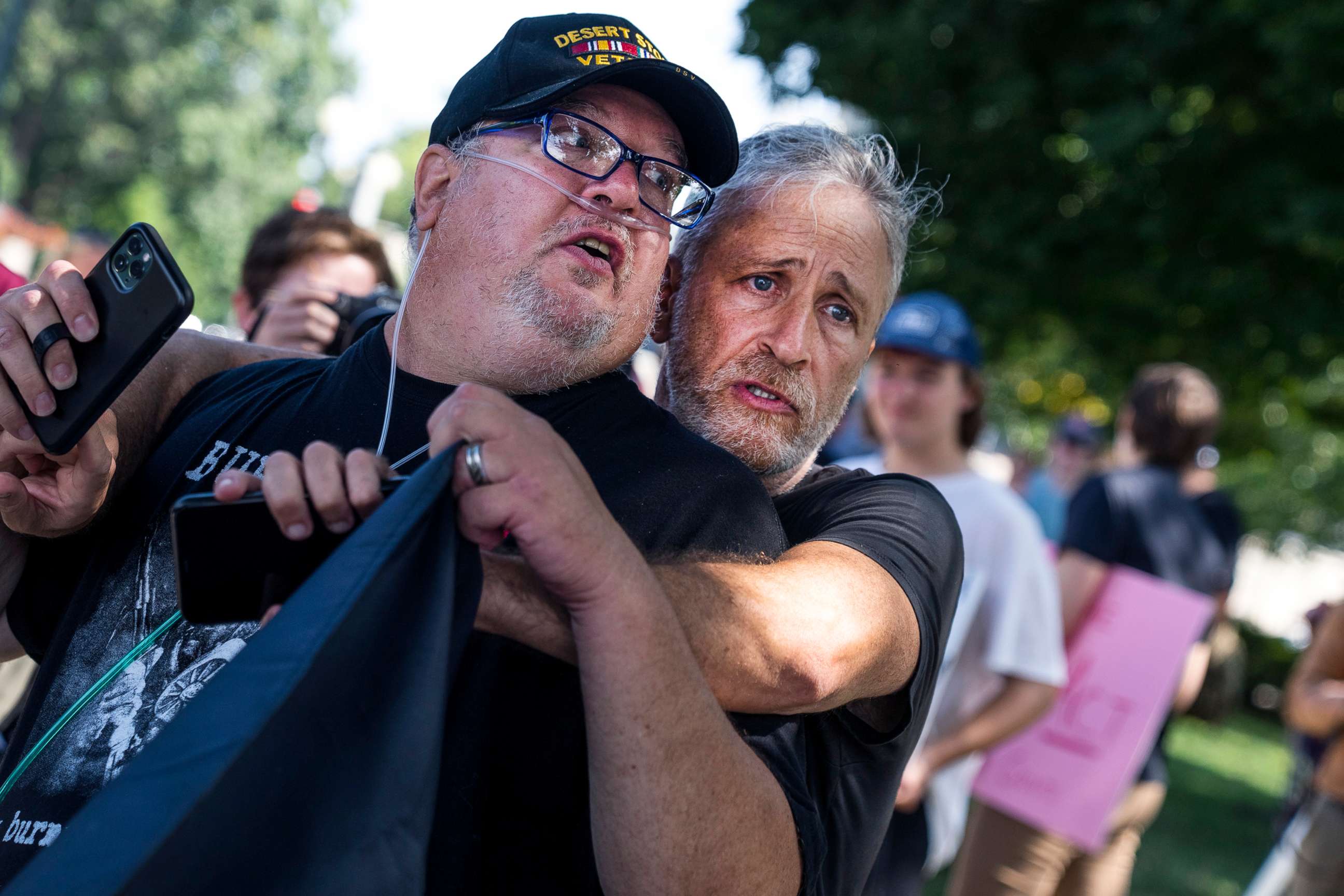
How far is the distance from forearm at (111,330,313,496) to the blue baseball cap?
2288 mm

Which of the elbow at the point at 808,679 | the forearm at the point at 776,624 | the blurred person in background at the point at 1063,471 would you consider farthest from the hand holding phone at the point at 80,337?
the blurred person in background at the point at 1063,471

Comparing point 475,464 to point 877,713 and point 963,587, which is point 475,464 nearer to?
point 877,713

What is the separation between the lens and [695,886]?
142cm

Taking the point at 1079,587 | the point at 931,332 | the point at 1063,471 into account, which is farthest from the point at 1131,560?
the point at 1063,471

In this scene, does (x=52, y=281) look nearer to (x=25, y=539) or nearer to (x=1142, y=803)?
(x=25, y=539)

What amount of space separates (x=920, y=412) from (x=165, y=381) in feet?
8.59

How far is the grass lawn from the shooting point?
7.43 meters

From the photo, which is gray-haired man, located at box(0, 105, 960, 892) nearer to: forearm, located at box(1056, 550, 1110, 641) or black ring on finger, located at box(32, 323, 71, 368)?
black ring on finger, located at box(32, 323, 71, 368)

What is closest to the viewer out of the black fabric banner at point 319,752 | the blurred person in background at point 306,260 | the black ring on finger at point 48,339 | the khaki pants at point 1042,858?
the black fabric banner at point 319,752

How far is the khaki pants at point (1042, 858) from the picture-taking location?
4.51m

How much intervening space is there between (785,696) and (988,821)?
3.53 m

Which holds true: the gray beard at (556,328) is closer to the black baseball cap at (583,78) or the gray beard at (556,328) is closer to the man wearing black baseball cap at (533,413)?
the man wearing black baseball cap at (533,413)

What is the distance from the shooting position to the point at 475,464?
1.29 m

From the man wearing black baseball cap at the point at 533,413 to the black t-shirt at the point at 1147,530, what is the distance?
3.22 m
